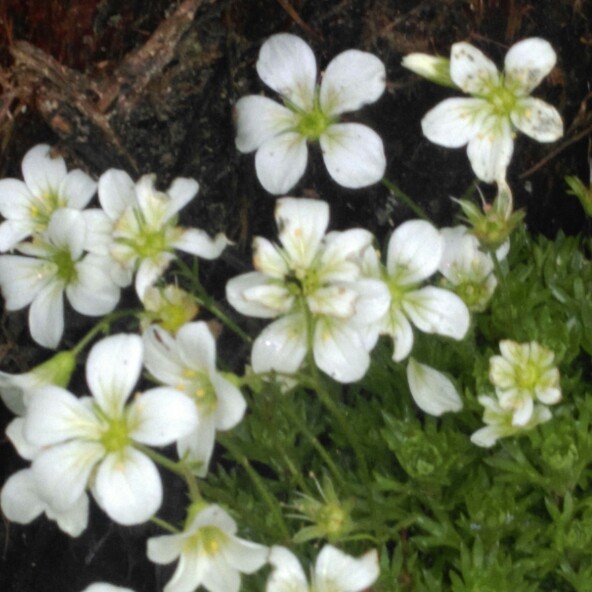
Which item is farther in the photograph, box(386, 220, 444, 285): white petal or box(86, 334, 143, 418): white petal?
box(386, 220, 444, 285): white petal

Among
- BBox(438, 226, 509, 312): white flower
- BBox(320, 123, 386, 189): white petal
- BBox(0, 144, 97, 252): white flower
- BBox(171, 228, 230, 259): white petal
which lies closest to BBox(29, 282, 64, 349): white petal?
BBox(0, 144, 97, 252): white flower

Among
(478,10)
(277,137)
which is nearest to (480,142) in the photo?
(277,137)

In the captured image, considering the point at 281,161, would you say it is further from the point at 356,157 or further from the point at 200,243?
the point at 200,243

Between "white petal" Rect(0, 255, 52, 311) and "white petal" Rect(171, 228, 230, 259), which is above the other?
"white petal" Rect(171, 228, 230, 259)

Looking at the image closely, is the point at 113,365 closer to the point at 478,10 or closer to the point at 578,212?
the point at 478,10

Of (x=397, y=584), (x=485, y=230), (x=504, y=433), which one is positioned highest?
(x=485, y=230)

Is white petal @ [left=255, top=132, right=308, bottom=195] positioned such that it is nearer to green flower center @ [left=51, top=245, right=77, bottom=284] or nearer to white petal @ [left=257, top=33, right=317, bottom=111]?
white petal @ [left=257, top=33, right=317, bottom=111]

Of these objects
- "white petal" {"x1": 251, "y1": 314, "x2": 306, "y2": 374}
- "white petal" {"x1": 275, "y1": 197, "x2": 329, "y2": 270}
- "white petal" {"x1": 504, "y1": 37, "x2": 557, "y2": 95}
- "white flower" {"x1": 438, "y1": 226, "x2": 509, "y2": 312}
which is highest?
A: "white petal" {"x1": 504, "y1": 37, "x2": 557, "y2": 95}
